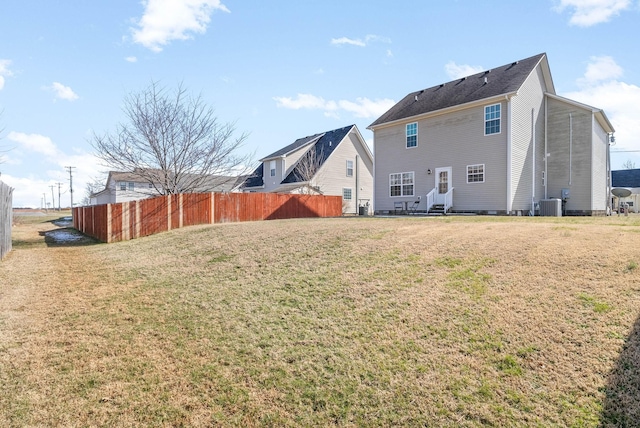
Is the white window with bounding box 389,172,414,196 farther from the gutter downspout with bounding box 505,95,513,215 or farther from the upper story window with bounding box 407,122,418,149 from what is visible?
the gutter downspout with bounding box 505,95,513,215

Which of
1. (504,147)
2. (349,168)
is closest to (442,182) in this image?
(504,147)

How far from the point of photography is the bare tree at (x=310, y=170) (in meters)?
25.8

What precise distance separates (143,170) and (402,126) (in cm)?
1433

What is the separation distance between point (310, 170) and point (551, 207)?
1640 cm

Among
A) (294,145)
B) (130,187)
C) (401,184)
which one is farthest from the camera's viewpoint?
(130,187)

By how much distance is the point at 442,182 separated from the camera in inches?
687

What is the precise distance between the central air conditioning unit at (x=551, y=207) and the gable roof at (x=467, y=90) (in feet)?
17.8

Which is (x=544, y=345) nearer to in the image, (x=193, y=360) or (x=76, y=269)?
(x=193, y=360)

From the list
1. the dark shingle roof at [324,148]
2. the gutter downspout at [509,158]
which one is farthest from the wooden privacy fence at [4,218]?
the dark shingle roof at [324,148]

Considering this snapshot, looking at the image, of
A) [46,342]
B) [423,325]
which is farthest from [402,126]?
[46,342]

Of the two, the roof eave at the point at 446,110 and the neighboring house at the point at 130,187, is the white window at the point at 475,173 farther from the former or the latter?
the neighboring house at the point at 130,187

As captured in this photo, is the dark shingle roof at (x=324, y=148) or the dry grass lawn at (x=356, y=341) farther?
the dark shingle roof at (x=324, y=148)

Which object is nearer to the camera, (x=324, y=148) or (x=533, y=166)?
(x=533, y=166)

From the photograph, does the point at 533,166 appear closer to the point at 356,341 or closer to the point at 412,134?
the point at 412,134
